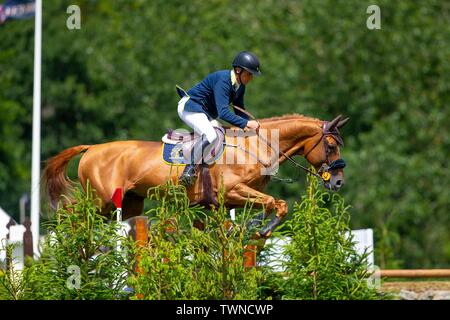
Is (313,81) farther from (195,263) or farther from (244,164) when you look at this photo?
(195,263)

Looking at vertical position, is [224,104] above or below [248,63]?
below

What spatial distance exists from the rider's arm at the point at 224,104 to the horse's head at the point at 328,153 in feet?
2.93

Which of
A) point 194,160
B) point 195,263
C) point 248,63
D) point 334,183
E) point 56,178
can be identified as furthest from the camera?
point 56,178

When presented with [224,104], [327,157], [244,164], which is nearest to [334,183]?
[327,157]

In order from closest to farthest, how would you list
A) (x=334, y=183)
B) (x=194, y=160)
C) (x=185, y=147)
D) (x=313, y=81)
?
(x=334, y=183) → (x=194, y=160) → (x=185, y=147) → (x=313, y=81)

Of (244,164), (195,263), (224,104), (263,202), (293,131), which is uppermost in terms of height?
(224,104)

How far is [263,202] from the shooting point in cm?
1030

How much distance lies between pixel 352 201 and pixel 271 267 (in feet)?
51.3

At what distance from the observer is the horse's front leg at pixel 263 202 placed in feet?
33.7

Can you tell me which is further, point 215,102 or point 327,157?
point 327,157

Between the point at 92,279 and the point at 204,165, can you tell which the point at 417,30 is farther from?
the point at 92,279

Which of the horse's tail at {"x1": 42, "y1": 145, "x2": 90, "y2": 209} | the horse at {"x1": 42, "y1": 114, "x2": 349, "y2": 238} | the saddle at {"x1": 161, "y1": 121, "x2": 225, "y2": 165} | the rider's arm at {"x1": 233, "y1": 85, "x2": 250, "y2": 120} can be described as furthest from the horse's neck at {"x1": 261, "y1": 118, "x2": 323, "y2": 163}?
the horse's tail at {"x1": 42, "y1": 145, "x2": 90, "y2": 209}

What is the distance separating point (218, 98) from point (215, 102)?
30cm

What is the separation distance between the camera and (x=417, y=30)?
2505 centimetres
